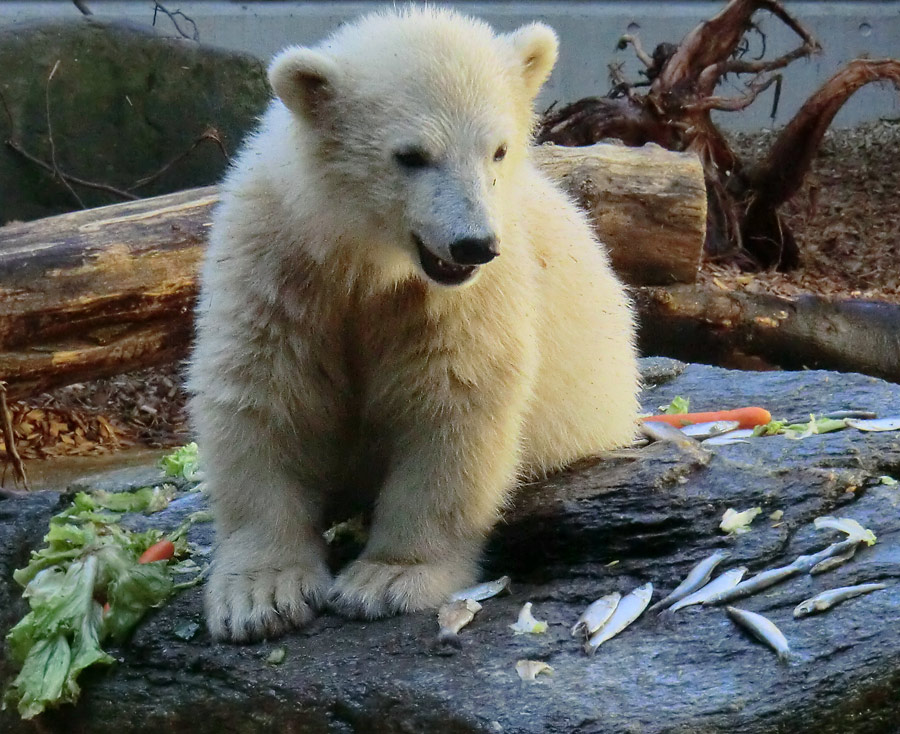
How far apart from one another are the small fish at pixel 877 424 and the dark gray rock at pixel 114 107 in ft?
18.8

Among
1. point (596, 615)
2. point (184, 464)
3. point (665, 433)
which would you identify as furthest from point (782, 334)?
point (596, 615)

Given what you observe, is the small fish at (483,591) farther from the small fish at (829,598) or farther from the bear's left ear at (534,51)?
the bear's left ear at (534,51)

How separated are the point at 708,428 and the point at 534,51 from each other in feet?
5.19

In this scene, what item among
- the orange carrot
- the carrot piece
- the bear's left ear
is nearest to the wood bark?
the orange carrot

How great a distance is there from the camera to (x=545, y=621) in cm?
285

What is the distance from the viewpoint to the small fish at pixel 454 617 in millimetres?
2771

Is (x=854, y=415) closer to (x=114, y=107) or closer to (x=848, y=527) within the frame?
(x=848, y=527)

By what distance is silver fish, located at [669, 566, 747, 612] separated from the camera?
2.81m

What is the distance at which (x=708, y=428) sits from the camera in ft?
12.8

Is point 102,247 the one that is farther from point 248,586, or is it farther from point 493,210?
point 493,210

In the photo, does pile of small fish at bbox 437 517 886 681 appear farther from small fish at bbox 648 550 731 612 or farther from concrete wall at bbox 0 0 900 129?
concrete wall at bbox 0 0 900 129

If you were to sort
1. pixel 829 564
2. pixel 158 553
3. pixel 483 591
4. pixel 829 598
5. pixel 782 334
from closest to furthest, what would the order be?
pixel 829 598, pixel 829 564, pixel 483 591, pixel 158 553, pixel 782 334

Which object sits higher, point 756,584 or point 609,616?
point 756,584

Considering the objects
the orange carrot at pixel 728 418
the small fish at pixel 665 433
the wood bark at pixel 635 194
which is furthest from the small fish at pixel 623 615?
the wood bark at pixel 635 194
